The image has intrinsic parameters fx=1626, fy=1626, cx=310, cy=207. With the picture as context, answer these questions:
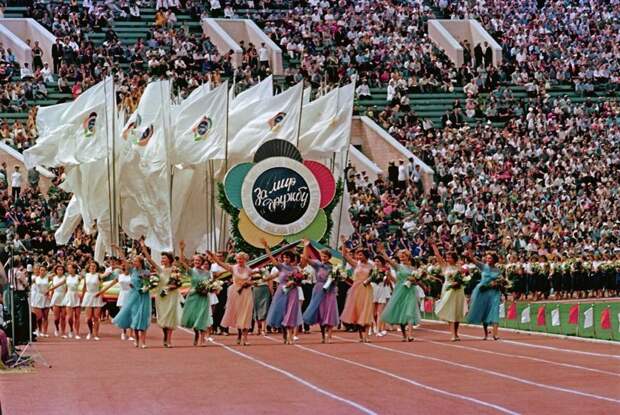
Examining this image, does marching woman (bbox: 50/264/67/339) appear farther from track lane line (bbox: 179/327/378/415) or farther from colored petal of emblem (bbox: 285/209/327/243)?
colored petal of emblem (bbox: 285/209/327/243)

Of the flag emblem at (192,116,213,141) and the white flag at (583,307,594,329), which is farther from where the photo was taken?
the flag emblem at (192,116,213,141)

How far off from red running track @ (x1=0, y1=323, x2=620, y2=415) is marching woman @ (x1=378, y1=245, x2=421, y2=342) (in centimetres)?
42

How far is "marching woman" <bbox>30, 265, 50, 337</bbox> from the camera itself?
33.7 meters

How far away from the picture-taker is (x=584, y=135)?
5875 cm

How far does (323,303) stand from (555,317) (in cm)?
475

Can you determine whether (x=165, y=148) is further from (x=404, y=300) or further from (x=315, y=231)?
(x=404, y=300)

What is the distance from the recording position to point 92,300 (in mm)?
32719

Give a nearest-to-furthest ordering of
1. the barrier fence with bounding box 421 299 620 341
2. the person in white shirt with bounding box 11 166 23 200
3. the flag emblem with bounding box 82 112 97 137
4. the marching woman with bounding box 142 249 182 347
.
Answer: the barrier fence with bounding box 421 299 620 341 → the marching woman with bounding box 142 249 182 347 → the flag emblem with bounding box 82 112 97 137 → the person in white shirt with bounding box 11 166 23 200

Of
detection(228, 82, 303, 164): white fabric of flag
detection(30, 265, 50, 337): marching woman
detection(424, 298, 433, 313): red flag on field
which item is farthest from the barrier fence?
detection(30, 265, 50, 337): marching woman

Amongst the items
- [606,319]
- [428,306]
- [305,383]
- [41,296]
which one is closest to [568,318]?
[606,319]

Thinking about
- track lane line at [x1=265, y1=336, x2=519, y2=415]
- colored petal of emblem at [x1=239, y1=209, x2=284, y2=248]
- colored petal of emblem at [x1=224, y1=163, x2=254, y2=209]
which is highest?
colored petal of emblem at [x1=224, y1=163, x2=254, y2=209]

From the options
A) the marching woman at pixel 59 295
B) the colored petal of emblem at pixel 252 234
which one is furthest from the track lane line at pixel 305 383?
the colored petal of emblem at pixel 252 234

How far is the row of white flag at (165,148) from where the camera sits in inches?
1596

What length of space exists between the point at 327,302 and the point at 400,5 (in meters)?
38.7
